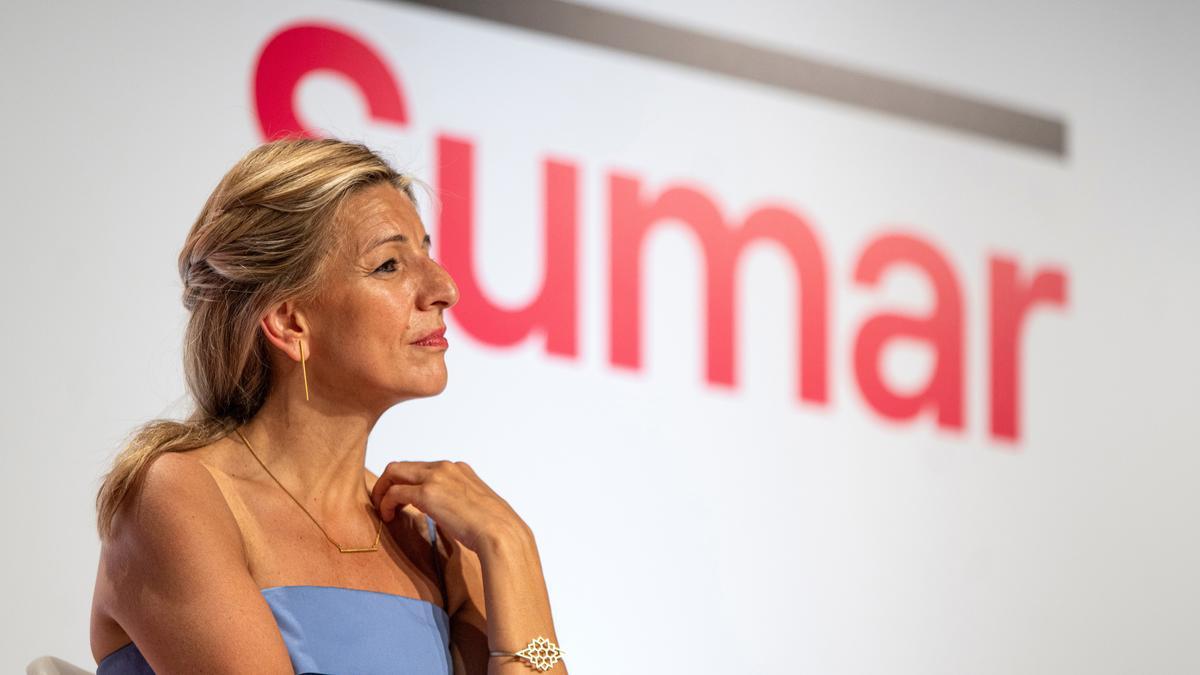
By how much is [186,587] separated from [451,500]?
17.8 inches

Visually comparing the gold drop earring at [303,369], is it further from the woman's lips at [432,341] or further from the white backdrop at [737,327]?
the white backdrop at [737,327]

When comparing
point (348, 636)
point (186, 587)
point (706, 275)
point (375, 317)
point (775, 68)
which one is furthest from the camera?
point (775, 68)

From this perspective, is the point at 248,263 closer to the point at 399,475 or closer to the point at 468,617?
the point at 399,475

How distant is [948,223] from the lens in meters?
4.26

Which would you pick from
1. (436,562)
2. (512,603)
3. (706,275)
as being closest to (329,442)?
(436,562)

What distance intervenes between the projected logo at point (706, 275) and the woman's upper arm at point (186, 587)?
3.83ft

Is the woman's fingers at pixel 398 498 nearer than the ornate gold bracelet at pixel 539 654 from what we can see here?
No

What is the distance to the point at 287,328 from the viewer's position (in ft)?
6.97

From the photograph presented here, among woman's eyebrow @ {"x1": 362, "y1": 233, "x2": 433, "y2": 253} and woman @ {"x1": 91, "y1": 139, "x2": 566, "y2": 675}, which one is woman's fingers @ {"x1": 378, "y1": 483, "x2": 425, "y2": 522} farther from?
woman's eyebrow @ {"x1": 362, "y1": 233, "x2": 433, "y2": 253}

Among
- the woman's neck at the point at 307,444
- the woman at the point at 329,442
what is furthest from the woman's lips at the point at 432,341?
the woman's neck at the point at 307,444

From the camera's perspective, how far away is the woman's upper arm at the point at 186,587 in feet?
5.95

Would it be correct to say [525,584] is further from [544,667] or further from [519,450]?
[519,450]

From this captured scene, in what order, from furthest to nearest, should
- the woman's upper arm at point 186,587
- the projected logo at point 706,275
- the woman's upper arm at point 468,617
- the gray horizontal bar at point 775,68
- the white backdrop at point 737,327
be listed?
the gray horizontal bar at point 775,68 < the projected logo at point 706,275 < the white backdrop at point 737,327 < the woman's upper arm at point 468,617 < the woman's upper arm at point 186,587

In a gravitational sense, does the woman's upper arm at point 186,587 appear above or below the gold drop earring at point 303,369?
below
